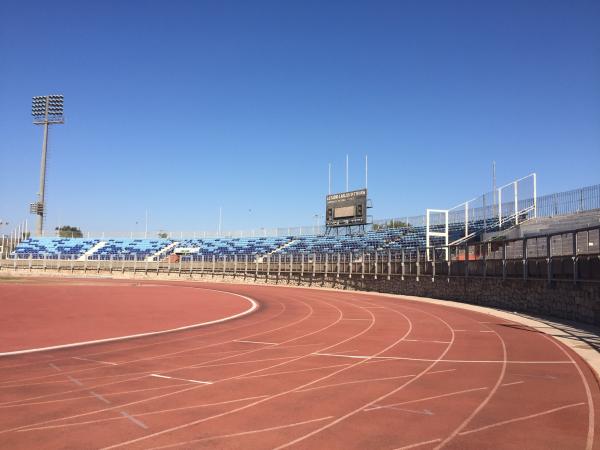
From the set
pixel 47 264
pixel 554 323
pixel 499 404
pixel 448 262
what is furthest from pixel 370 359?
pixel 47 264

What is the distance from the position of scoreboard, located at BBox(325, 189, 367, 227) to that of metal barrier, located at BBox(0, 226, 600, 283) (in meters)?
7.88

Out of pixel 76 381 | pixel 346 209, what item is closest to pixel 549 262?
pixel 76 381

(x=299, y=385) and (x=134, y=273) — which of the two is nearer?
(x=299, y=385)

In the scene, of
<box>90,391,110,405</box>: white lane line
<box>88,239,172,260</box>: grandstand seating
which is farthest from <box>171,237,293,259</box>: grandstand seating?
<box>90,391,110,405</box>: white lane line

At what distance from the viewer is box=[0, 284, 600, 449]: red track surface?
17.6 feet

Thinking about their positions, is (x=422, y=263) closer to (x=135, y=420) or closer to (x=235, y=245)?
(x=135, y=420)

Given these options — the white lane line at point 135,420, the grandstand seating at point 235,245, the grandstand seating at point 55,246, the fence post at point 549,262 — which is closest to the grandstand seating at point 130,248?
the grandstand seating at point 55,246

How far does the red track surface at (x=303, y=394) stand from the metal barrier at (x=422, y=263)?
13.7 feet

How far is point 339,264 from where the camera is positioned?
37.4 m

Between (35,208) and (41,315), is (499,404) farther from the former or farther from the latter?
(35,208)

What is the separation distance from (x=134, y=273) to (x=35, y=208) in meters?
31.0

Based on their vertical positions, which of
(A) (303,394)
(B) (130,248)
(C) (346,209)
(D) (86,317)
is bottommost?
(D) (86,317)

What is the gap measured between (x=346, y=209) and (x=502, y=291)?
29.3m

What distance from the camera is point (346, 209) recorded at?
161 ft
